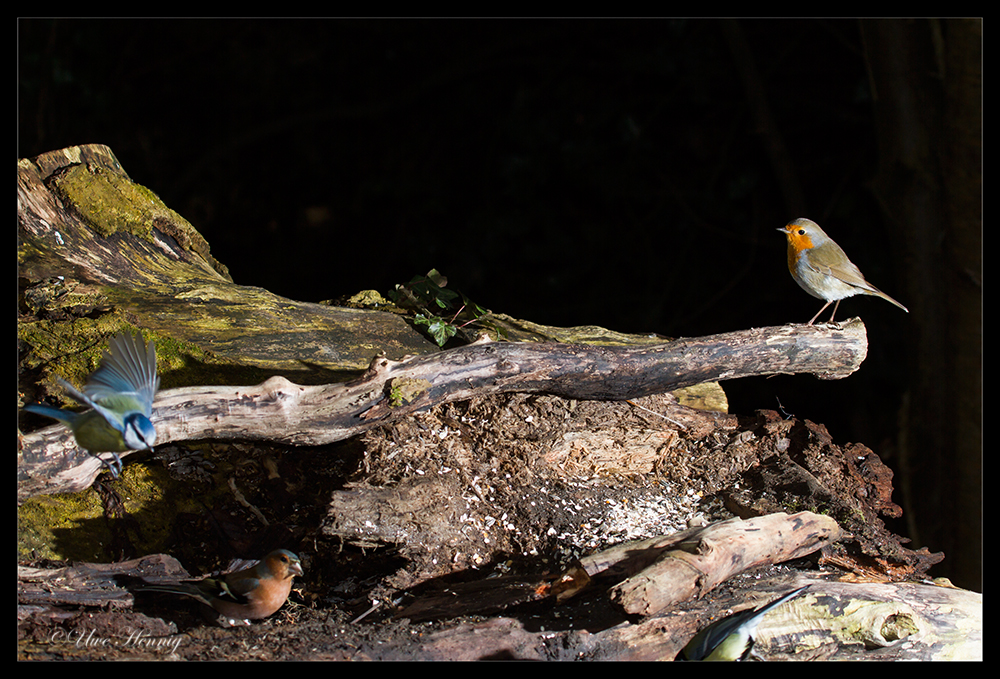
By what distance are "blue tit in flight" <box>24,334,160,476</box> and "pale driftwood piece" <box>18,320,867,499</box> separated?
24cm

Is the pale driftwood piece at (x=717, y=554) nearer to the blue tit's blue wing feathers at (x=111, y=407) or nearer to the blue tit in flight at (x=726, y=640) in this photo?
the blue tit in flight at (x=726, y=640)

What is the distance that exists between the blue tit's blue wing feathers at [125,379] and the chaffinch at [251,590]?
507mm

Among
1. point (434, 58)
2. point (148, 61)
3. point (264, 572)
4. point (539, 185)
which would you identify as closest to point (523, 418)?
point (264, 572)

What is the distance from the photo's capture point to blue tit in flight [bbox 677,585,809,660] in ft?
5.86

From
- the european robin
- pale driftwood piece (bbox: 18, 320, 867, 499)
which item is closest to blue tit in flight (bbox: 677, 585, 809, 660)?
pale driftwood piece (bbox: 18, 320, 867, 499)

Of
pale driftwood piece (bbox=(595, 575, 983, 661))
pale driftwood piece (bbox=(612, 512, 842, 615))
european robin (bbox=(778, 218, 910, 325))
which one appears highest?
european robin (bbox=(778, 218, 910, 325))

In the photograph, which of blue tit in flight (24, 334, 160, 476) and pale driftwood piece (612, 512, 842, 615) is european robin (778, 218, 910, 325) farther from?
blue tit in flight (24, 334, 160, 476)

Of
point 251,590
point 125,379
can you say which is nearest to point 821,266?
point 251,590

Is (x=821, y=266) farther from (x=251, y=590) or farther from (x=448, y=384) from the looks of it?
(x=251, y=590)

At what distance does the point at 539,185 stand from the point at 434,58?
1.43 meters

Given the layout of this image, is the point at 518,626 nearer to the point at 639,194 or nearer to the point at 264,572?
the point at 264,572

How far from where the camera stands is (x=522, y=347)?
91.2 inches

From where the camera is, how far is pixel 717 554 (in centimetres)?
193

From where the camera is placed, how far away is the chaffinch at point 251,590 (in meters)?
1.82
